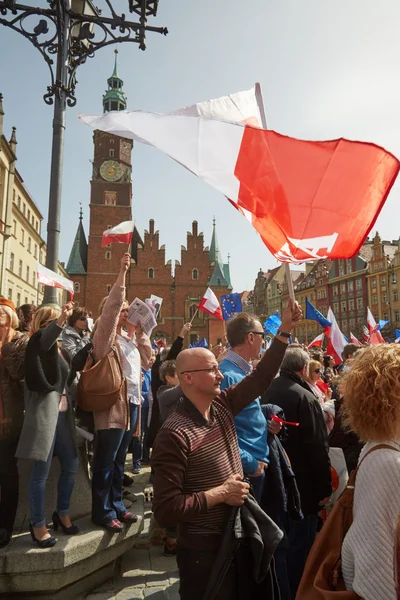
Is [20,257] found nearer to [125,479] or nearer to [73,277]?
[73,277]

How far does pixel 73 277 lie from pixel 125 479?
46764mm

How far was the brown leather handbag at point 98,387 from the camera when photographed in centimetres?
353

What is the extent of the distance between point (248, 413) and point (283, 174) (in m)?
1.70

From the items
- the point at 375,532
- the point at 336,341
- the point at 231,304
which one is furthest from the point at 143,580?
the point at 336,341

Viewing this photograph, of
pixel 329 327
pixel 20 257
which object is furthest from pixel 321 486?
pixel 20 257

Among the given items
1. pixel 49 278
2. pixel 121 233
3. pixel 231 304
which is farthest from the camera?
pixel 231 304

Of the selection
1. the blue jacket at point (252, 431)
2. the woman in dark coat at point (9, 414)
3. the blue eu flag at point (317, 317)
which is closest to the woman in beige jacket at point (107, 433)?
the woman in dark coat at point (9, 414)

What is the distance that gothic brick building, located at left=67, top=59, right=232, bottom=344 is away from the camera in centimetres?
4938

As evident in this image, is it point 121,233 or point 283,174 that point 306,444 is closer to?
point 283,174

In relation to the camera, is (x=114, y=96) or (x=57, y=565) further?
(x=114, y=96)

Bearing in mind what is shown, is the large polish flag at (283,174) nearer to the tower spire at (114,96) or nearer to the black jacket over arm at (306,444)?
the black jacket over arm at (306,444)

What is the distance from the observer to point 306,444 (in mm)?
3506

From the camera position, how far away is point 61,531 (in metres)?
3.49

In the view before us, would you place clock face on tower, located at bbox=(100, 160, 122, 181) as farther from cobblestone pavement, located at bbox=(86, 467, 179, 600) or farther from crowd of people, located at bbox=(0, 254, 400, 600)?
cobblestone pavement, located at bbox=(86, 467, 179, 600)
